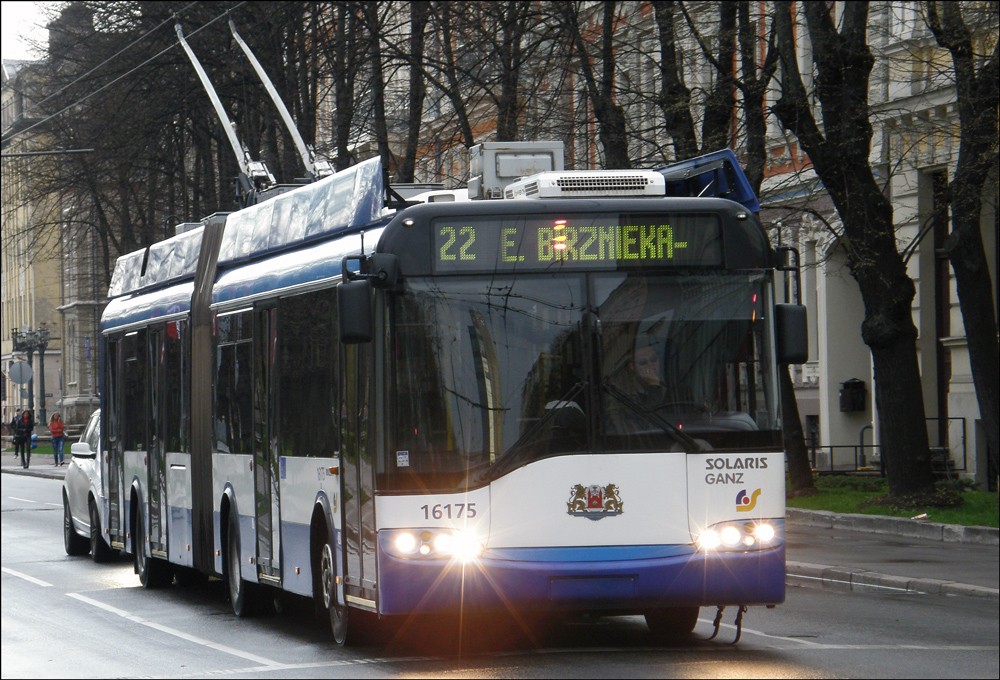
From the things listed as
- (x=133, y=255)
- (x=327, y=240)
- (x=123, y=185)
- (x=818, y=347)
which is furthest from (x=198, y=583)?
(x=123, y=185)

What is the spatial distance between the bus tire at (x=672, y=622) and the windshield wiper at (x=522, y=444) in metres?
1.91

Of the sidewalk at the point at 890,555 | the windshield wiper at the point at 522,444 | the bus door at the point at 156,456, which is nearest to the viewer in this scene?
the windshield wiper at the point at 522,444

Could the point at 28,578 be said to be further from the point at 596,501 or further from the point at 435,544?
the point at 596,501

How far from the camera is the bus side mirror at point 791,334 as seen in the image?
1052 centimetres

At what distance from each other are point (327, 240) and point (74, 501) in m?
9.41

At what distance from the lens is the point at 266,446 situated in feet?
42.0

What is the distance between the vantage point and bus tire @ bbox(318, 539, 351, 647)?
11.1 m

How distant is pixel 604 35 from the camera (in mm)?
23688

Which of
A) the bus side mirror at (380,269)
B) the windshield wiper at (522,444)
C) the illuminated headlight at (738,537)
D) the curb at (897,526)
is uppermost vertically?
the bus side mirror at (380,269)

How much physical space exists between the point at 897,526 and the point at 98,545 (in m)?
8.87

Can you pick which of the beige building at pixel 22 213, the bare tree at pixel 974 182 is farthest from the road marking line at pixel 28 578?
the bare tree at pixel 974 182

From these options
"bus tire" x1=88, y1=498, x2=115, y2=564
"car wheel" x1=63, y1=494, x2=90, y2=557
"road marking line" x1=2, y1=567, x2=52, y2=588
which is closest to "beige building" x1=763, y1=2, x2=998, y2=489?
"bus tire" x1=88, y1=498, x2=115, y2=564

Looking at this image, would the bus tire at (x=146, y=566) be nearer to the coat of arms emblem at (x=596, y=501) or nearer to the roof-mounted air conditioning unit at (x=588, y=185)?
the roof-mounted air conditioning unit at (x=588, y=185)

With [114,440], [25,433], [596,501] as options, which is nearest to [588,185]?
[596,501]
